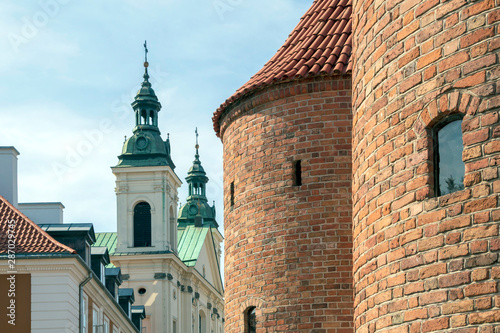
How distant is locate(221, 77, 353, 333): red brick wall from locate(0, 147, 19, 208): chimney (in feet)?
60.1

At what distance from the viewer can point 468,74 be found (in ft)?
27.6

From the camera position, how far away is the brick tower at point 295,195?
15.6 m

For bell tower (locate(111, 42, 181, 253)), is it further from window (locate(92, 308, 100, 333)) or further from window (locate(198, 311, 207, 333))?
window (locate(92, 308, 100, 333))

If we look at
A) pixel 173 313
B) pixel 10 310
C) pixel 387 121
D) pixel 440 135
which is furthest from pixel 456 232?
pixel 173 313

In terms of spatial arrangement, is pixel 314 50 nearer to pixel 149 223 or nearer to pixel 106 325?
pixel 106 325

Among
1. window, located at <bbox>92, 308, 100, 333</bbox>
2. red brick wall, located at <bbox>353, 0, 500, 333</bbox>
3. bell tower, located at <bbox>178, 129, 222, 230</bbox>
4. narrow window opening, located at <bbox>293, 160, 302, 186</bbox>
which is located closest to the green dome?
bell tower, located at <bbox>178, 129, 222, 230</bbox>

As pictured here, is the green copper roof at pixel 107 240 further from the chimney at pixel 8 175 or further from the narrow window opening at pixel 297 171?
the narrow window opening at pixel 297 171

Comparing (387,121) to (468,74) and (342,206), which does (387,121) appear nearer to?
(468,74)

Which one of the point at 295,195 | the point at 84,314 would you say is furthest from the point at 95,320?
the point at 295,195

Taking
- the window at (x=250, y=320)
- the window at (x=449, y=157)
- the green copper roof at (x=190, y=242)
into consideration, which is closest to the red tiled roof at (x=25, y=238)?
the window at (x=250, y=320)

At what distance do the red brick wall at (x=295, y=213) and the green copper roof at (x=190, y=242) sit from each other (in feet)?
199

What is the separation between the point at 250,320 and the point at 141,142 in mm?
54640

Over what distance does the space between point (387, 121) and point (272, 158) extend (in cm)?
690

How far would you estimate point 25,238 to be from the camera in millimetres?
29469
